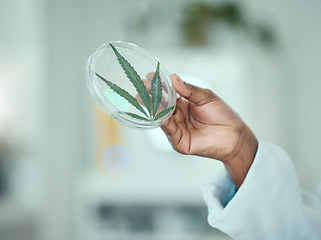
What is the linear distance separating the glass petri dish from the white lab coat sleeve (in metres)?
0.22

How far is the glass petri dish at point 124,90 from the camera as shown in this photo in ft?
2.06

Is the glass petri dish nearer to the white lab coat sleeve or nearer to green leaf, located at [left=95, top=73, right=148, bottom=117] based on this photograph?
green leaf, located at [left=95, top=73, right=148, bottom=117]

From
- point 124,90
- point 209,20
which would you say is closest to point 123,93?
point 124,90

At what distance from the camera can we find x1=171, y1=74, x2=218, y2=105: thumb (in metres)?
0.68

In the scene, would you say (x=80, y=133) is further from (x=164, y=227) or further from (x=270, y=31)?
(x=270, y=31)

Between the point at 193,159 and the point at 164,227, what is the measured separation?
1.63 ft

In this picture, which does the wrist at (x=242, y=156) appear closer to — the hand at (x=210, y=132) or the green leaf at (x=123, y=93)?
the hand at (x=210, y=132)

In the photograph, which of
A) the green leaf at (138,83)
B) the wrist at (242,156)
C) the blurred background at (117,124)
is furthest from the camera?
the blurred background at (117,124)

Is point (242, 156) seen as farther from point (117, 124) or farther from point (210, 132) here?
point (117, 124)

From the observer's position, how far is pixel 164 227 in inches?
88.6

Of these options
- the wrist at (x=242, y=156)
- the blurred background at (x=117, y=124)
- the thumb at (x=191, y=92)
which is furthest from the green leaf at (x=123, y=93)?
the blurred background at (x=117, y=124)

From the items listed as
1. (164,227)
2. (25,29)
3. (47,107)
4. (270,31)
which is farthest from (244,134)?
(25,29)

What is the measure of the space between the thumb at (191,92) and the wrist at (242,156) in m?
0.11

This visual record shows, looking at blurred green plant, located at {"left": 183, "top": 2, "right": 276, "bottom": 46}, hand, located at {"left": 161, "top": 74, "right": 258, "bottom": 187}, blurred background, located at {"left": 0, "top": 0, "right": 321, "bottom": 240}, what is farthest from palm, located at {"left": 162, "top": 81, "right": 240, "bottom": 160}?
blurred green plant, located at {"left": 183, "top": 2, "right": 276, "bottom": 46}
